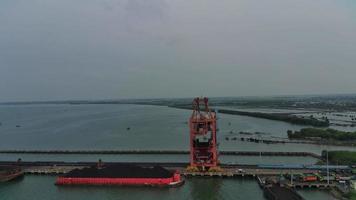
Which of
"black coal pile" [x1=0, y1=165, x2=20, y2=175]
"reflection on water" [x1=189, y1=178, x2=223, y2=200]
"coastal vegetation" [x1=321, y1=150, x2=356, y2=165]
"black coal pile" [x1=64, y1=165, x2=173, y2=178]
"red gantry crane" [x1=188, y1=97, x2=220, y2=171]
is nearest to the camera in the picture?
"reflection on water" [x1=189, y1=178, x2=223, y2=200]

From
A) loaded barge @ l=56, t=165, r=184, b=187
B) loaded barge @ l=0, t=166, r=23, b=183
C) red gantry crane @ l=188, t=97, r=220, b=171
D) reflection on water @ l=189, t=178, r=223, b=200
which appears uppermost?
red gantry crane @ l=188, t=97, r=220, b=171

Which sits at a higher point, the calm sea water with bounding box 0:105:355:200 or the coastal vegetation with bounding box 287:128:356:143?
the coastal vegetation with bounding box 287:128:356:143

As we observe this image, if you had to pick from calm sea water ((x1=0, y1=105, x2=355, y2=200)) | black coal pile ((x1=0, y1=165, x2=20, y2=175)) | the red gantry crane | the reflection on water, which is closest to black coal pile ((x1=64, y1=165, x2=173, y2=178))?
calm sea water ((x1=0, y1=105, x2=355, y2=200))

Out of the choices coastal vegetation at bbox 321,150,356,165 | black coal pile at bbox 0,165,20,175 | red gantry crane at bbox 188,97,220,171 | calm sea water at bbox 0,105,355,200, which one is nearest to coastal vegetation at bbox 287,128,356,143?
calm sea water at bbox 0,105,355,200

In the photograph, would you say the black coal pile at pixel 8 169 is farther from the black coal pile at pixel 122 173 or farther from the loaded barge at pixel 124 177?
the black coal pile at pixel 122 173

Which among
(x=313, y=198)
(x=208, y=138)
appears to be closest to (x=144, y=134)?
(x=208, y=138)

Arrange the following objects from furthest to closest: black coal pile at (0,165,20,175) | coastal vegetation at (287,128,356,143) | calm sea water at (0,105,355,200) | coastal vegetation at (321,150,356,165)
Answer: coastal vegetation at (287,128,356,143) → coastal vegetation at (321,150,356,165) → black coal pile at (0,165,20,175) → calm sea water at (0,105,355,200)

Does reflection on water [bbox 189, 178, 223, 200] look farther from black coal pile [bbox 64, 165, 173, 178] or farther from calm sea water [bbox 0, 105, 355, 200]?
black coal pile [bbox 64, 165, 173, 178]

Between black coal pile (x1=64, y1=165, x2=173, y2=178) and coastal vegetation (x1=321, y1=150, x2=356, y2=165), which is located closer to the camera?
black coal pile (x1=64, y1=165, x2=173, y2=178)
